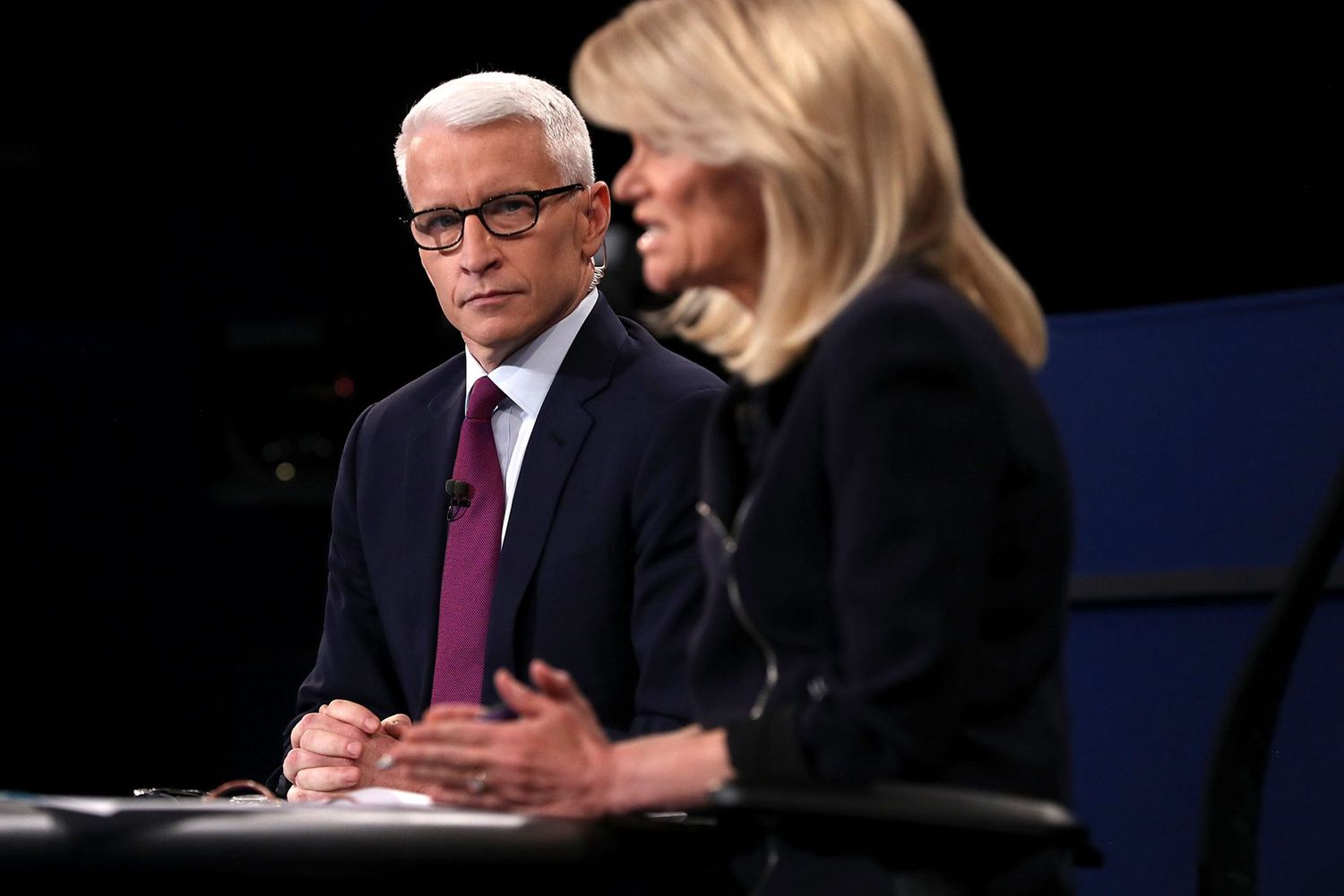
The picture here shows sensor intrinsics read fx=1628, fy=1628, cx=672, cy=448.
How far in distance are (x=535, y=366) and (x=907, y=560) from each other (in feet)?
3.40

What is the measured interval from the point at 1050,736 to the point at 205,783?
3.39m

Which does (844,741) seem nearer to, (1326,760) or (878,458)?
(878,458)

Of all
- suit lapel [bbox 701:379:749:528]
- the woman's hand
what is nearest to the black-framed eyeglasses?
suit lapel [bbox 701:379:749:528]

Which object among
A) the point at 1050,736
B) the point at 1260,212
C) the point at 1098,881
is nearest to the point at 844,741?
the point at 1050,736

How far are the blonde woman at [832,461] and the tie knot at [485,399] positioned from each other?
0.73 metres

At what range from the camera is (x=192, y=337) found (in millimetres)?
4098

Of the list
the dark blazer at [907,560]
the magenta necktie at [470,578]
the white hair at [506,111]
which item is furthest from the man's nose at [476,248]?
the dark blazer at [907,560]

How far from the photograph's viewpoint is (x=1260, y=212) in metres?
3.19

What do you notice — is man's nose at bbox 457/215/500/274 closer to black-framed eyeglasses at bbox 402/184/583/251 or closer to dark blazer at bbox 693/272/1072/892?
black-framed eyeglasses at bbox 402/184/583/251

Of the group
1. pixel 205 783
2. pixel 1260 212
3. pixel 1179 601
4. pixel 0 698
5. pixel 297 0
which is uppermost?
pixel 297 0

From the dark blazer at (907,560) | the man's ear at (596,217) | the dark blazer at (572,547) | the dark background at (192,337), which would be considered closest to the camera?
the dark blazer at (907,560)

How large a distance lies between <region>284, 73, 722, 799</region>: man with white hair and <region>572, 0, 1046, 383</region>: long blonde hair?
68 cm

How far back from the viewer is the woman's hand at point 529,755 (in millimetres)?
1169

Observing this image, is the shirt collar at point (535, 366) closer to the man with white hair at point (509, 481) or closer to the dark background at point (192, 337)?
the man with white hair at point (509, 481)
